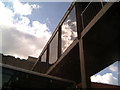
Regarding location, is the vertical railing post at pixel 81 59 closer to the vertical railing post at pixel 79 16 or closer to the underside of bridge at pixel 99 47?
the vertical railing post at pixel 79 16

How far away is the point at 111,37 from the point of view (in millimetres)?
5516

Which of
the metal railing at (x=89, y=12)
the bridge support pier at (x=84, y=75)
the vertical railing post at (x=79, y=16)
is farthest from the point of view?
the metal railing at (x=89, y=12)

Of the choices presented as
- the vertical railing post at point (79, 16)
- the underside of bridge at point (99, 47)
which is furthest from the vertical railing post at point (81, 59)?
the underside of bridge at point (99, 47)

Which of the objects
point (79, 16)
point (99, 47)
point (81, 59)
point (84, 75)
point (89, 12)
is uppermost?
point (89, 12)

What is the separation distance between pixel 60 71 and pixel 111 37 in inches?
143

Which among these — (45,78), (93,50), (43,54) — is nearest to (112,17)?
(93,50)

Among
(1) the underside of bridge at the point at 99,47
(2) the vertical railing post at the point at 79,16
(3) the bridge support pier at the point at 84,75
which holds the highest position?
(2) the vertical railing post at the point at 79,16

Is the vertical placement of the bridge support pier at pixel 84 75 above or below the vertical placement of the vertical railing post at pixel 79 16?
below

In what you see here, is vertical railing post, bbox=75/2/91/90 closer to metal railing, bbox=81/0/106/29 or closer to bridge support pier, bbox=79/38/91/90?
bridge support pier, bbox=79/38/91/90

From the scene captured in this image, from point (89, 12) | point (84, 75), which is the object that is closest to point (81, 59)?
point (84, 75)

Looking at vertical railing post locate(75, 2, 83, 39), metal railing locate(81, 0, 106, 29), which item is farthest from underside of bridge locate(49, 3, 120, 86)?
metal railing locate(81, 0, 106, 29)

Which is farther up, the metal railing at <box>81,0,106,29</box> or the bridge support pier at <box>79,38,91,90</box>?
the metal railing at <box>81,0,106,29</box>

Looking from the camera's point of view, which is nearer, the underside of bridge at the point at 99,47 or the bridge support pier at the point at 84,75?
the underside of bridge at the point at 99,47

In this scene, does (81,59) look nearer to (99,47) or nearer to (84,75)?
(84,75)
